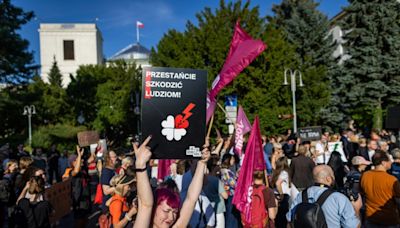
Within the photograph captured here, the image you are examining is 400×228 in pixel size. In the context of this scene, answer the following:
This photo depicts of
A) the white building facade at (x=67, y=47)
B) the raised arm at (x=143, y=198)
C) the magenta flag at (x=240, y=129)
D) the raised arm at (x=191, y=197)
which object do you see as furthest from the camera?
the white building facade at (x=67, y=47)

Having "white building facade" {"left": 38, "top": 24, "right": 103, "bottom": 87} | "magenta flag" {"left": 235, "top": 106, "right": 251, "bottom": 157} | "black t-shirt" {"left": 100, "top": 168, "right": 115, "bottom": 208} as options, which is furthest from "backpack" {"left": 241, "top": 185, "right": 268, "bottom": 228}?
"white building facade" {"left": 38, "top": 24, "right": 103, "bottom": 87}

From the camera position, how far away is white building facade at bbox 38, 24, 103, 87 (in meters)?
62.2

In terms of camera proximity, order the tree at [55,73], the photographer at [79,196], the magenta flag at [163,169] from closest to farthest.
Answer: the magenta flag at [163,169]
the photographer at [79,196]
the tree at [55,73]

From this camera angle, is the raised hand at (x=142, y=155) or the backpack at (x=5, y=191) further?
the backpack at (x=5, y=191)

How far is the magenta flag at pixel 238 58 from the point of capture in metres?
8.45

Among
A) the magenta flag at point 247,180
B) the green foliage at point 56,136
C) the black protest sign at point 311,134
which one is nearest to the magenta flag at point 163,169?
the magenta flag at point 247,180

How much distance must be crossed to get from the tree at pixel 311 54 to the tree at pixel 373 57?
1.74 meters

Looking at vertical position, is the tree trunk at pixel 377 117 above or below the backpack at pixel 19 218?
above

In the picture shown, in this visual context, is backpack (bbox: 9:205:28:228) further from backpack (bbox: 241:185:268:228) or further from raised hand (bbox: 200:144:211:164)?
raised hand (bbox: 200:144:211:164)

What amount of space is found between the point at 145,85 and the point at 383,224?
414cm

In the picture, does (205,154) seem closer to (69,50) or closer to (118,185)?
(118,185)

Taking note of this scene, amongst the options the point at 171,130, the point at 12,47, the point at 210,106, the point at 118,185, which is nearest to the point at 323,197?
the point at 171,130

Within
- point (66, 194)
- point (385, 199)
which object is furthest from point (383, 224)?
point (66, 194)

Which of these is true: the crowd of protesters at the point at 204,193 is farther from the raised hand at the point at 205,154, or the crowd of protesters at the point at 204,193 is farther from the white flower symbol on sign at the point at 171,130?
the white flower symbol on sign at the point at 171,130
